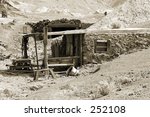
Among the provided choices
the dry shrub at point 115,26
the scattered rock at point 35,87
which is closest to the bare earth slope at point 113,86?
the scattered rock at point 35,87

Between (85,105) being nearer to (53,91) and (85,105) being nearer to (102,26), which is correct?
(53,91)

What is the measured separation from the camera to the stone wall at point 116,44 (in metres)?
22.1

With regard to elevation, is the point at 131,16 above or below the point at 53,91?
above

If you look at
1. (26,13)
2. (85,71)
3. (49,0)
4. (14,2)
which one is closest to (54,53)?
(85,71)

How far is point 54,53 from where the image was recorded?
84.4 feet

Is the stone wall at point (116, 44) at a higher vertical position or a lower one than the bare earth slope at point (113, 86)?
higher

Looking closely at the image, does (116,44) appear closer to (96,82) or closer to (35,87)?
(35,87)

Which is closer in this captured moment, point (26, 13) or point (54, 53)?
point (54, 53)

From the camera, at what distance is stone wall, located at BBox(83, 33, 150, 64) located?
870 inches

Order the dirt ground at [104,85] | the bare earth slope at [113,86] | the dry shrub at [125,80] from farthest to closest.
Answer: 1. the dry shrub at [125,80]
2. the dirt ground at [104,85]
3. the bare earth slope at [113,86]

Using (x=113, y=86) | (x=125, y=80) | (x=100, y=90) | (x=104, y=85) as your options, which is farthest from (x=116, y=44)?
(x=100, y=90)

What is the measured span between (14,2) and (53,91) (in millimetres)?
44894

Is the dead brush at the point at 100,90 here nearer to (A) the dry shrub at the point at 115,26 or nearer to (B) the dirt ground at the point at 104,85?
(B) the dirt ground at the point at 104,85

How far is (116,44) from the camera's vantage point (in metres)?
22.3
